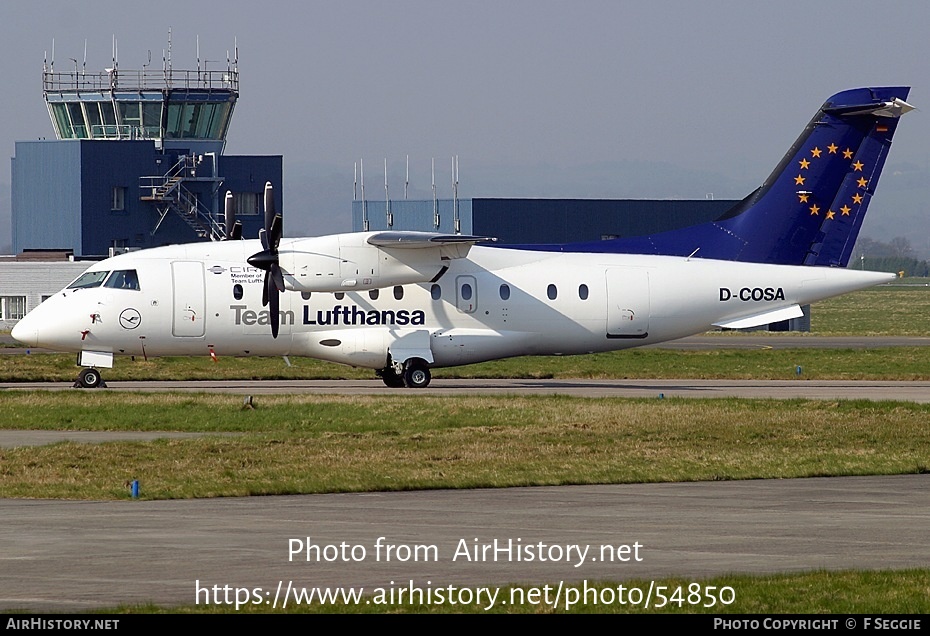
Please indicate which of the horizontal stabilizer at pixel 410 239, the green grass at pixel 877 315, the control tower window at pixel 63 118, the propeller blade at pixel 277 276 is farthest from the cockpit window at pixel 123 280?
the green grass at pixel 877 315

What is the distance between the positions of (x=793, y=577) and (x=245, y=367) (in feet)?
115

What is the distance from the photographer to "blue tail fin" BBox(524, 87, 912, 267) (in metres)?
39.2

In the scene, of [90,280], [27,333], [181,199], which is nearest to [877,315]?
[181,199]

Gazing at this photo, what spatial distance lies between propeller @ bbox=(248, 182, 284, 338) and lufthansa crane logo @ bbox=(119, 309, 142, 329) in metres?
3.64

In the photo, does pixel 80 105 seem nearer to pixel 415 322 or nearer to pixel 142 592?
pixel 415 322

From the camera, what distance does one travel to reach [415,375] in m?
38.0

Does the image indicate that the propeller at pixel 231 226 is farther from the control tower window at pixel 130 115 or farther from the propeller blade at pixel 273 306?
the control tower window at pixel 130 115

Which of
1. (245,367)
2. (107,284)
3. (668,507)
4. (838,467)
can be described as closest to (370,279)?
(107,284)

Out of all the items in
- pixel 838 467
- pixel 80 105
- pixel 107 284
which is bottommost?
pixel 838 467

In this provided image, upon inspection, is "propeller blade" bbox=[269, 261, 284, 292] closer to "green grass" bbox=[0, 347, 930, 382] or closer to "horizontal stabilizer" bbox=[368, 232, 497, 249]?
"horizontal stabilizer" bbox=[368, 232, 497, 249]

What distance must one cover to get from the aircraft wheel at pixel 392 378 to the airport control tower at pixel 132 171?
3704 cm

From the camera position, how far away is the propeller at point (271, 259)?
117 ft

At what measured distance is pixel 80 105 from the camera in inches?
2963

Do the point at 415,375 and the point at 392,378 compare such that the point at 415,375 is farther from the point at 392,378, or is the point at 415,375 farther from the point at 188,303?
the point at 188,303
